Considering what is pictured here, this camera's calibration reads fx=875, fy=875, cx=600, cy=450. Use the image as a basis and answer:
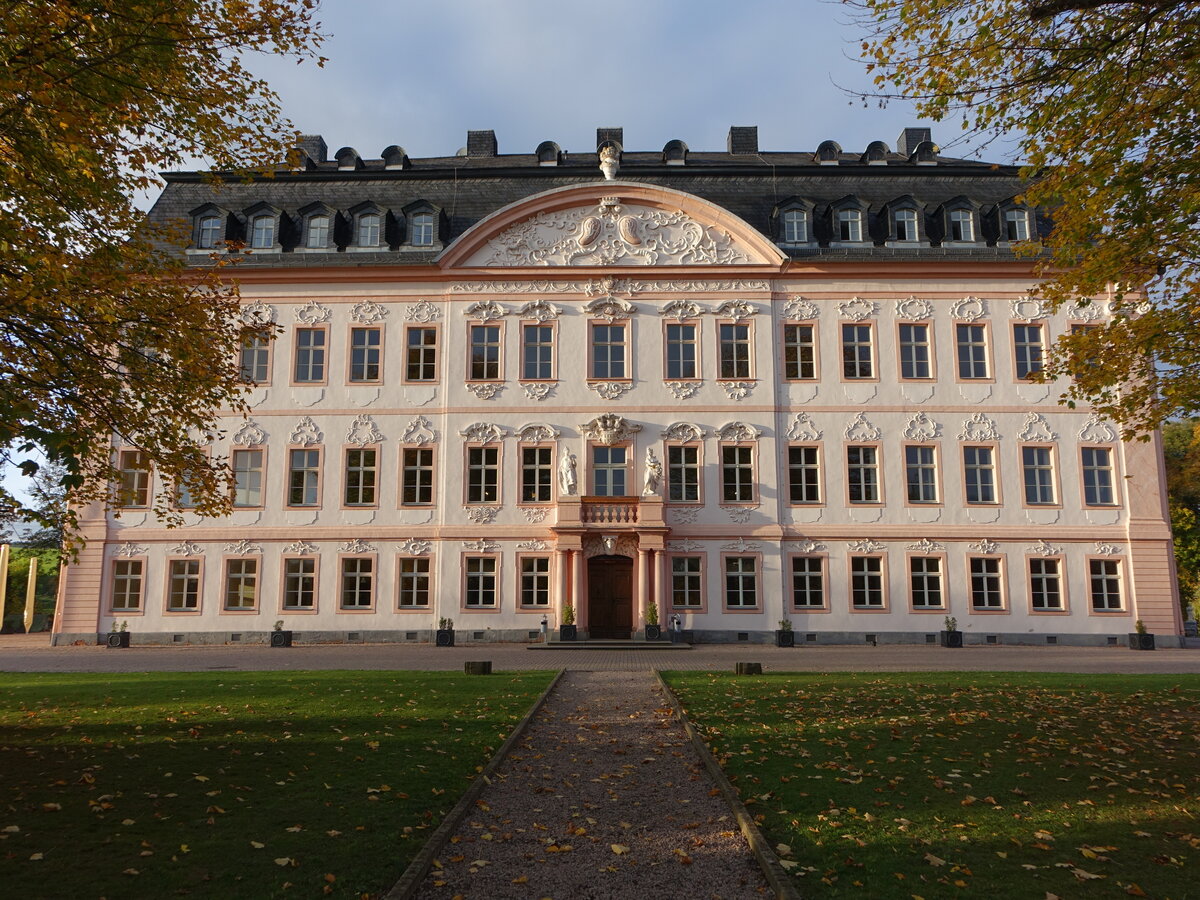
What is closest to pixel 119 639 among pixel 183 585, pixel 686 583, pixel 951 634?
pixel 183 585

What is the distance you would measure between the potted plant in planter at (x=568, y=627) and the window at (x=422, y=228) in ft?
44.9

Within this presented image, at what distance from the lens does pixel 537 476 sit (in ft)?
93.9

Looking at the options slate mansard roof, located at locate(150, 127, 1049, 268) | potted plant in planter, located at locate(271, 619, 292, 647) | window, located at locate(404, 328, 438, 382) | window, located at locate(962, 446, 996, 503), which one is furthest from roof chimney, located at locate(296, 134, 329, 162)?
window, located at locate(962, 446, 996, 503)

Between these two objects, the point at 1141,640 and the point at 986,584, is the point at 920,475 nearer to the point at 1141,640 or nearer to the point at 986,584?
the point at 986,584

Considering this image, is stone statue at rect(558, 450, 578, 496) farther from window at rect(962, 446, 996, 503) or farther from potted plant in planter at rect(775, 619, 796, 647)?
window at rect(962, 446, 996, 503)

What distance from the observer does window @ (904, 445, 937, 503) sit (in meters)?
28.5

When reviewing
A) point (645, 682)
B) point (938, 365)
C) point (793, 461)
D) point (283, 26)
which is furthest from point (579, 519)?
point (283, 26)

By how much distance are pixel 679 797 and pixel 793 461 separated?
21.6 m

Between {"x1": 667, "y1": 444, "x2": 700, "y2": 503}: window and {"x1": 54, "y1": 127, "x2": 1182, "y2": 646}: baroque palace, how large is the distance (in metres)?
0.08

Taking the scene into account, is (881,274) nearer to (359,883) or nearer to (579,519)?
(579,519)

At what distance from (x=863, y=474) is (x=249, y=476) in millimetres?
20243

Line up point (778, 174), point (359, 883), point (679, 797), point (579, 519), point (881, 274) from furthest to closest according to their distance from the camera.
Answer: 1. point (778, 174)
2. point (881, 274)
3. point (579, 519)
4. point (679, 797)
5. point (359, 883)

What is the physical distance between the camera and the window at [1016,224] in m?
29.7

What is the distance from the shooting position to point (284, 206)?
103 feet
